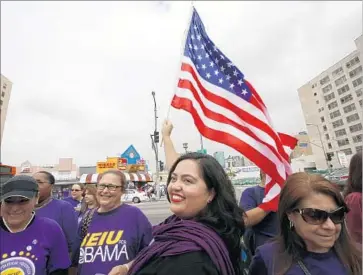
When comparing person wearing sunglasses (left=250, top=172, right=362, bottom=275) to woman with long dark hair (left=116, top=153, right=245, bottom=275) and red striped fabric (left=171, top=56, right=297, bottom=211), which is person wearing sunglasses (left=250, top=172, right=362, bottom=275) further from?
red striped fabric (left=171, top=56, right=297, bottom=211)

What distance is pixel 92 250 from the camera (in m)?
2.56

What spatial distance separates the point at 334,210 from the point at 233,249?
0.62 metres

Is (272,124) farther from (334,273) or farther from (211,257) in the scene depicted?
(211,257)

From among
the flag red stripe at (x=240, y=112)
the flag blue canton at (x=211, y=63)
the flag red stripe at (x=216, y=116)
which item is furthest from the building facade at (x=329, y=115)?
the flag red stripe at (x=216, y=116)

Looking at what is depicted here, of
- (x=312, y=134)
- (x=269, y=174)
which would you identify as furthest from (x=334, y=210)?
(x=312, y=134)

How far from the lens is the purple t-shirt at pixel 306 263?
1.50 m

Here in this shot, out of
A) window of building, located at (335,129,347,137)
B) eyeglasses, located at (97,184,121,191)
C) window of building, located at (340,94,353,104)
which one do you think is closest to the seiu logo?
eyeglasses, located at (97,184,121,191)

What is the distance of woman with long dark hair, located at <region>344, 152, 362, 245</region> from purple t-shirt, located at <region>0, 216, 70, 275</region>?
7.85ft

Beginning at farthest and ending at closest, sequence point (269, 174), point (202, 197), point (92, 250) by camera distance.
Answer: point (269, 174) → point (92, 250) → point (202, 197)

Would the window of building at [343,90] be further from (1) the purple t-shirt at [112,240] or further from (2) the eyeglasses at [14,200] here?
(2) the eyeglasses at [14,200]

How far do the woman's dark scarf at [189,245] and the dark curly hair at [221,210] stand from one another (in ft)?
0.26

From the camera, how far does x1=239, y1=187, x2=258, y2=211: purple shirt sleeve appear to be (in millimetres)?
2885

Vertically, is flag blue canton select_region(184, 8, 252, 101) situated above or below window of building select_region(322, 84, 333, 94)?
below

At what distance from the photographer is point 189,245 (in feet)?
4.47
